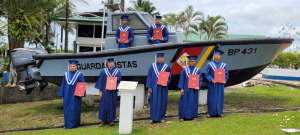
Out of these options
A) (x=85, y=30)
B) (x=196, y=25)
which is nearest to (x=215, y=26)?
(x=196, y=25)

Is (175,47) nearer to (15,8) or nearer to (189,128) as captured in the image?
(189,128)

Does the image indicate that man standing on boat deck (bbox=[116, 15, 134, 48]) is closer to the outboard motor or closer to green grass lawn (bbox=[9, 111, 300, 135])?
green grass lawn (bbox=[9, 111, 300, 135])

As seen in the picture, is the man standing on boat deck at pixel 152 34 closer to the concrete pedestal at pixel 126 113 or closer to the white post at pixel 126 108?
the white post at pixel 126 108

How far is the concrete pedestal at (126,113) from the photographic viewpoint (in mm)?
4410

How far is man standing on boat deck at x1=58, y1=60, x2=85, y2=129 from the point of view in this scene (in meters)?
5.20

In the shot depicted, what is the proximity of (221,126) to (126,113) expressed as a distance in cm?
166

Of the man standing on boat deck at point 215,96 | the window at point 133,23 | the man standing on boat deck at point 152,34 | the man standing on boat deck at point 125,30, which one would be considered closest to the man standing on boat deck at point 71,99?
the man standing on boat deck at point 125,30

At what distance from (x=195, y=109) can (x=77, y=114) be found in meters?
2.46

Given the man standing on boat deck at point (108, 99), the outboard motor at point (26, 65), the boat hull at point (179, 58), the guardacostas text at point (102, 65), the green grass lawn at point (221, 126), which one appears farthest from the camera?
the outboard motor at point (26, 65)

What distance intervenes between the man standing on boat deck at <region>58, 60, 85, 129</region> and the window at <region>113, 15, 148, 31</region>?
6.58 feet

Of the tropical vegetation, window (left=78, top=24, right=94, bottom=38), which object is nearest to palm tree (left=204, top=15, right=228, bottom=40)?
the tropical vegetation

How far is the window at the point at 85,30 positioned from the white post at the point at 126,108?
4.45 meters

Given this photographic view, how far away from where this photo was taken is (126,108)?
448cm

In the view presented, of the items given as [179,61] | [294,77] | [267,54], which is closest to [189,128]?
[179,61]
